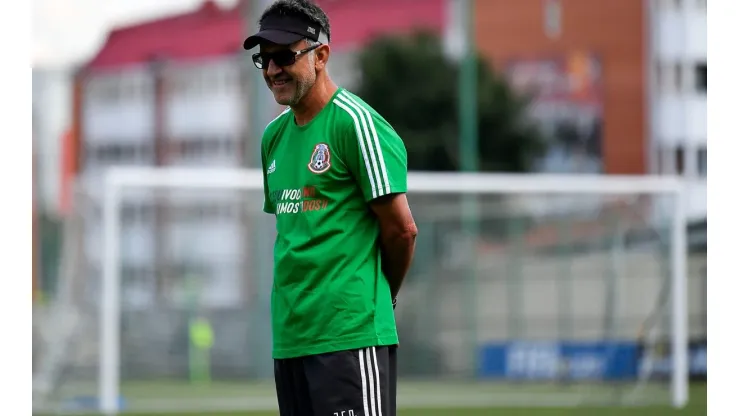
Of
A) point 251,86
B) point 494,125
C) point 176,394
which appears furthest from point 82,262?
point 494,125

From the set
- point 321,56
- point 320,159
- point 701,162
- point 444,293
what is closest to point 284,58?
point 321,56

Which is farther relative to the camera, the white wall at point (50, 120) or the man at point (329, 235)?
the white wall at point (50, 120)

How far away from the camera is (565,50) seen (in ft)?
59.4

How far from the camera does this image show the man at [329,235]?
4082 millimetres

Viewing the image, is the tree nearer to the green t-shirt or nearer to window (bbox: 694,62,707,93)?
window (bbox: 694,62,707,93)

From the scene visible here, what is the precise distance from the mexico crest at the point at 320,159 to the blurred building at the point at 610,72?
14037 mm

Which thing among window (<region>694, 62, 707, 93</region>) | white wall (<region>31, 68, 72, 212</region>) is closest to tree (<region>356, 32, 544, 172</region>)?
window (<region>694, 62, 707, 93</region>)

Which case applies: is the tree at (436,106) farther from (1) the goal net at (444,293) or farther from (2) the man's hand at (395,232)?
(2) the man's hand at (395,232)

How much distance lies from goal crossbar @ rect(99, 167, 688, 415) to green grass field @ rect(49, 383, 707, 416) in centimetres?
40

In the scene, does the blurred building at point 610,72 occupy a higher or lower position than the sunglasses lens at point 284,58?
higher

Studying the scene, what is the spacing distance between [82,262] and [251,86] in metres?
5.12

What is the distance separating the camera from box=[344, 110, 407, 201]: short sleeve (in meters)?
4.06

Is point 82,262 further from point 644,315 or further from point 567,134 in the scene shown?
point 567,134

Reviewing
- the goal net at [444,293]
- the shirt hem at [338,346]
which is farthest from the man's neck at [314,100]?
the goal net at [444,293]
